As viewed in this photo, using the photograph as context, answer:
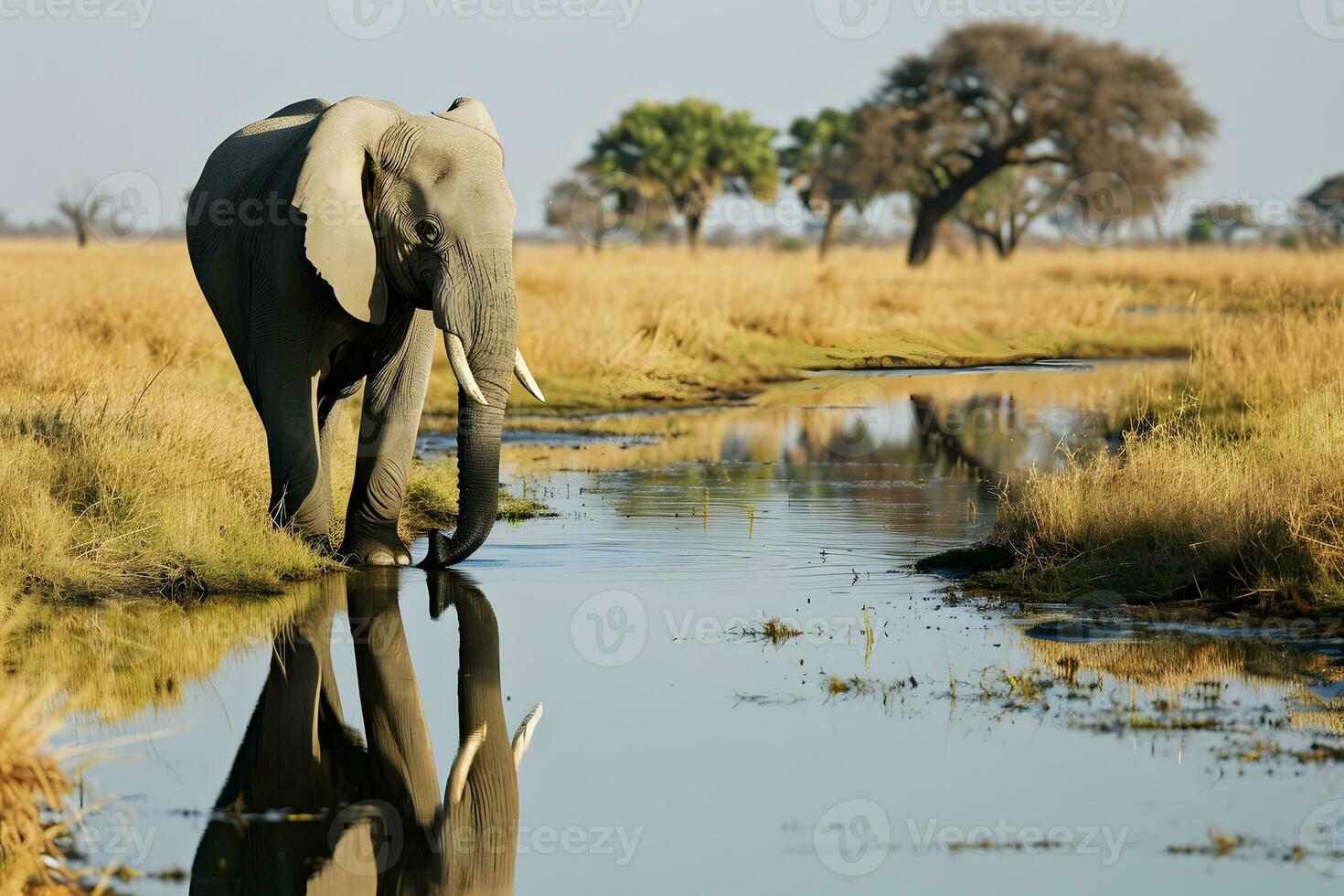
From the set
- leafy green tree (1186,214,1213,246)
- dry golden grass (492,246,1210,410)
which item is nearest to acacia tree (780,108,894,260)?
dry golden grass (492,246,1210,410)

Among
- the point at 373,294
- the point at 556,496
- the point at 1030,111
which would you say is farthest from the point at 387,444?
the point at 1030,111

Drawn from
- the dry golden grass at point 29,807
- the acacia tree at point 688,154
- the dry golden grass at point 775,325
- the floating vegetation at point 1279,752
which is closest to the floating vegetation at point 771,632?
the floating vegetation at point 1279,752

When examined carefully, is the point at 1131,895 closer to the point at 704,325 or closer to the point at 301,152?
the point at 301,152

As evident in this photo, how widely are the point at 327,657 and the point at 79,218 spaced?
72.3 metres

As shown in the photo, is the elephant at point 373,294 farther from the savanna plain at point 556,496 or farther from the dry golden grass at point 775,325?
the dry golden grass at point 775,325

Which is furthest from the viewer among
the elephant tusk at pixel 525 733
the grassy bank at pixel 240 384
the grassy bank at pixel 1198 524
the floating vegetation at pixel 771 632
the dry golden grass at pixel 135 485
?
the grassy bank at pixel 240 384

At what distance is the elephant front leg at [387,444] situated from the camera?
1130cm

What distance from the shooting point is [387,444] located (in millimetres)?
11391

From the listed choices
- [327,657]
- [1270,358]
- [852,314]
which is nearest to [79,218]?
[852,314]

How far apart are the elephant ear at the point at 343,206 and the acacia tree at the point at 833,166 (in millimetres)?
41463

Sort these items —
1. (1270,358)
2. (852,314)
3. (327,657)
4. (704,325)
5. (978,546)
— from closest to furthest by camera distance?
(327,657), (978,546), (1270,358), (704,325), (852,314)

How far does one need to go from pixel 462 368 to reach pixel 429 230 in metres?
0.80

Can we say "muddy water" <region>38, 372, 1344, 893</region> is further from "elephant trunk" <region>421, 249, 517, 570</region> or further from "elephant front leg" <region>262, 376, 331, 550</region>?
"elephant trunk" <region>421, 249, 517, 570</region>

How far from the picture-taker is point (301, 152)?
34.9 feet
